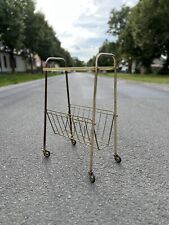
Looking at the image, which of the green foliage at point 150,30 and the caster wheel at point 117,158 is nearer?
the caster wheel at point 117,158

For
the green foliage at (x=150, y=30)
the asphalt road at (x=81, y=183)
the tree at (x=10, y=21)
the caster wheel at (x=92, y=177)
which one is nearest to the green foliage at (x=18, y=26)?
the tree at (x=10, y=21)

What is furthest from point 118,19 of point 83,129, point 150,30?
point 83,129

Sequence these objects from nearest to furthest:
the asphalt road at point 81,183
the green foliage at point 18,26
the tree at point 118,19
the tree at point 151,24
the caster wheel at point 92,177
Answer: the asphalt road at point 81,183, the caster wheel at point 92,177, the green foliage at point 18,26, the tree at point 151,24, the tree at point 118,19

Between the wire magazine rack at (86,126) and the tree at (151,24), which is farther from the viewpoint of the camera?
the tree at (151,24)

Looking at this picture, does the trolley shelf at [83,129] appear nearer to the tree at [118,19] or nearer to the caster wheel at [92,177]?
the caster wheel at [92,177]

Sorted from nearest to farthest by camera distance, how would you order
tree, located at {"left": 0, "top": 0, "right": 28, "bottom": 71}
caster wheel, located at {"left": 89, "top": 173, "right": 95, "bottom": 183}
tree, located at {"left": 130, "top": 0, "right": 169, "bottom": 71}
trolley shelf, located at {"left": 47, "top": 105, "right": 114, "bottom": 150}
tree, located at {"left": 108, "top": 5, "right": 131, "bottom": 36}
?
caster wheel, located at {"left": 89, "top": 173, "right": 95, "bottom": 183} → trolley shelf, located at {"left": 47, "top": 105, "right": 114, "bottom": 150} → tree, located at {"left": 0, "top": 0, "right": 28, "bottom": 71} → tree, located at {"left": 130, "top": 0, "right": 169, "bottom": 71} → tree, located at {"left": 108, "top": 5, "right": 131, "bottom": 36}

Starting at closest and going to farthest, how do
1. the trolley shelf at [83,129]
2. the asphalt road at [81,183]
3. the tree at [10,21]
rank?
the asphalt road at [81,183]
the trolley shelf at [83,129]
the tree at [10,21]

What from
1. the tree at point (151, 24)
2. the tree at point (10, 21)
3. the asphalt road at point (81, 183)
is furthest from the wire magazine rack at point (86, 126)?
the tree at point (151, 24)

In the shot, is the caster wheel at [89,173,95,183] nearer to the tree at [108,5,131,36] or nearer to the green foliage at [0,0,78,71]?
the green foliage at [0,0,78,71]

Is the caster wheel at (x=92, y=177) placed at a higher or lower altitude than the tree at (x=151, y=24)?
lower

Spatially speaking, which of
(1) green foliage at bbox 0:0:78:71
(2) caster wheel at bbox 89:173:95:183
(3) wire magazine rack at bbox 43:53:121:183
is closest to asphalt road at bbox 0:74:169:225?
(2) caster wheel at bbox 89:173:95:183

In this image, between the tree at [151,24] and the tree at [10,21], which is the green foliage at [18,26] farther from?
the tree at [151,24]

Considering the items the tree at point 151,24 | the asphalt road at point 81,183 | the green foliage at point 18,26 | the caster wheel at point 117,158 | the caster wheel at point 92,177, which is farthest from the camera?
the tree at point 151,24

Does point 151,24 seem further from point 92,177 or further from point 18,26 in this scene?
point 92,177
